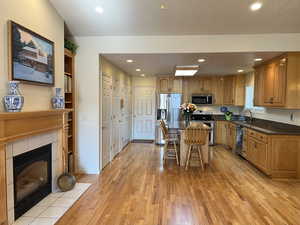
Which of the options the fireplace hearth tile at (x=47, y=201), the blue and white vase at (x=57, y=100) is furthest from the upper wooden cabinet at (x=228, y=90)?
the fireplace hearth tile at (x=47, y=201)

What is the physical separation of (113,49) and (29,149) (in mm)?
2296

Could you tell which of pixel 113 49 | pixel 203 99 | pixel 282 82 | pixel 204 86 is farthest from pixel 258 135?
pixel 113 49

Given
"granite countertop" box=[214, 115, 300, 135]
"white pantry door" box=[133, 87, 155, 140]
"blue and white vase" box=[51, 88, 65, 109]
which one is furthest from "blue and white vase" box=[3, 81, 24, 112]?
"white pantry door" box=[133, 87, 155, 140]

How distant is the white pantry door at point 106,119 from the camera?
175 inches

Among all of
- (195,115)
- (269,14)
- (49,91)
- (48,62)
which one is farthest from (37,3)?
(195,115)

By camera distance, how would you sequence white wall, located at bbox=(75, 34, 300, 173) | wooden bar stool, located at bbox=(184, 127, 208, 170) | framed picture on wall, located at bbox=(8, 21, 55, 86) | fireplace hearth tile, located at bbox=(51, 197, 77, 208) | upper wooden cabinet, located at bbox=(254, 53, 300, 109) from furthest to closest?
1. wooden bar stool, located at bbox=(184, 127, 208, 170)
2. upper wooden cabinet, located at bbox=(254, 53, 300, 109)
3. white wall, located at bbox=(75, 34, 300, 173)
4. fireplace hearth tile, located at bbox=(51, 197, 77, 208)
5. framed picture on wall, located at bbox=(8, 21, 55, 86)

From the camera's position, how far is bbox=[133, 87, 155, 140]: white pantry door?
7.61m

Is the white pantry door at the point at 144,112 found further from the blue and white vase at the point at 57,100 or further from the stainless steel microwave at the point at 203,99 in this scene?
the blue and white vase at the point at 57,100

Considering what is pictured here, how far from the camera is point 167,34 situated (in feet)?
12.4

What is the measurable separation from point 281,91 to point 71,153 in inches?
172

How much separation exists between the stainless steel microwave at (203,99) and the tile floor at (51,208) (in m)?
4.75

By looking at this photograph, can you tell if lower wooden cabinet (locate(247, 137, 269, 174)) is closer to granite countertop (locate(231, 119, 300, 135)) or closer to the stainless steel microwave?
granite countertop (locate(231, 119, 300, 135))

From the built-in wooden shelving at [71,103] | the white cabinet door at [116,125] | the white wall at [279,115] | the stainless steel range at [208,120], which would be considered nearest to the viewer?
the built-in wooden shelving at [71,103]

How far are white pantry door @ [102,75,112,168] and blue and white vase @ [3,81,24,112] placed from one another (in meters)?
2.21
